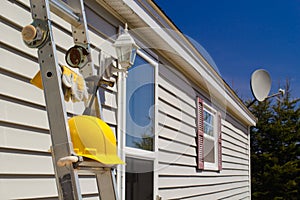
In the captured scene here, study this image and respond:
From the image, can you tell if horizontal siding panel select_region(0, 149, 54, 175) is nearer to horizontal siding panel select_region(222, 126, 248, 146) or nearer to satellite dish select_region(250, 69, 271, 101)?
horizontal siding panel select_region(222, 126, 248, 146)

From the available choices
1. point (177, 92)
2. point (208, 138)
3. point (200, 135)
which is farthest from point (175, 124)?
point (208, 138)

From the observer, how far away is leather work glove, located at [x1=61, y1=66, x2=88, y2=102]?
1.58 metres

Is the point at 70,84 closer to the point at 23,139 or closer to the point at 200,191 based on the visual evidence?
the point at 23,139

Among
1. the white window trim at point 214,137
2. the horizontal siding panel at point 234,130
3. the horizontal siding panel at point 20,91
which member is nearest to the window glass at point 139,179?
the horizontal siding panel at point 20,91

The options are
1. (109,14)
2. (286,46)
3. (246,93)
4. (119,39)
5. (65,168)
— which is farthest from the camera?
(246,93)

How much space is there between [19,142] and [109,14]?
4.73 feet

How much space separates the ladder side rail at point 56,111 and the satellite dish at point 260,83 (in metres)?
7.06

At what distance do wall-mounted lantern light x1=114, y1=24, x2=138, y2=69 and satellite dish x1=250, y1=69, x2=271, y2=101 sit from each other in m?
5.68

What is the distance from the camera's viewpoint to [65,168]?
1.44 m

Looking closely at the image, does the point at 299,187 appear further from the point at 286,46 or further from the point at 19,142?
the point at 19,142

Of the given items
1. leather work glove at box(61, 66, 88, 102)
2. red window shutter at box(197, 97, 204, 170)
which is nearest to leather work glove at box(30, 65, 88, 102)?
leather work glove at box(61, 66, 88, 102)

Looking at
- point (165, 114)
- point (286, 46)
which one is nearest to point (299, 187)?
point (286, 46)

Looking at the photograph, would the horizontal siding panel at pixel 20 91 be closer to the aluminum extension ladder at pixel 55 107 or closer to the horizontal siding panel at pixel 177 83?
the aluminum extension ladder at pixel 55 107

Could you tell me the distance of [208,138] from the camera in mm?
6367
